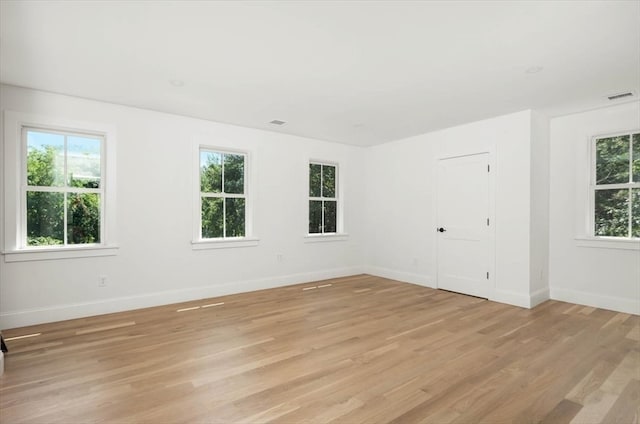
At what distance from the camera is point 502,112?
437 cm

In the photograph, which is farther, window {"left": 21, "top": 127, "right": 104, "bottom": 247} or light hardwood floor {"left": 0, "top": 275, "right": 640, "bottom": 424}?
window {"left": 21, "top": 127, "right": 104, "bottom": 247}

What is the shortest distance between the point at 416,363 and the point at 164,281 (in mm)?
3295

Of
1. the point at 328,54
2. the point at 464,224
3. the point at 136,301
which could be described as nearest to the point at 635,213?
the point at 464,224

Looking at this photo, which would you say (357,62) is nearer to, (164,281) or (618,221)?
(164,281)

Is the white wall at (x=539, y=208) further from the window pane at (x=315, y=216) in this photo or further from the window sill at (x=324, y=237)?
the window pane at (x=315, y=216)

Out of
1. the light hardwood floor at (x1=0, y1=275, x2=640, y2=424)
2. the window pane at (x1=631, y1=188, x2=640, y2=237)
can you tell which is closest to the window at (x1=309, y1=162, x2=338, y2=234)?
the light hardwood floor at (x1=0, y1=275, x2=640, y2=424)

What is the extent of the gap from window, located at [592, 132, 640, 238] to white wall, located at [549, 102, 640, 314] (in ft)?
0.43

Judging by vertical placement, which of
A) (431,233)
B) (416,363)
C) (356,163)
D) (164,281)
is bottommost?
(416,363)

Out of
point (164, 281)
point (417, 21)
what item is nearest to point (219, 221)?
point (164, 281)

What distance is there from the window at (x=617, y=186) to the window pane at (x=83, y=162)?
6.24 meters

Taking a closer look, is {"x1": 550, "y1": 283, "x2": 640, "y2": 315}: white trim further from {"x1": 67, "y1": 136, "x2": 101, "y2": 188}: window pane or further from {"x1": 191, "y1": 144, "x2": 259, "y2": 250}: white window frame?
{"x1": 67, "y1": 136, "x2": 101, "y2": 188}: window pane

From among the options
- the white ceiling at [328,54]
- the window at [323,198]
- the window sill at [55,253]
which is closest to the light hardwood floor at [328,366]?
the window sill at [55,253]

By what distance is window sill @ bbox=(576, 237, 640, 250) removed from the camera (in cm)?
395

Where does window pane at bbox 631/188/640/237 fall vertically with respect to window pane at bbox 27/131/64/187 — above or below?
below
